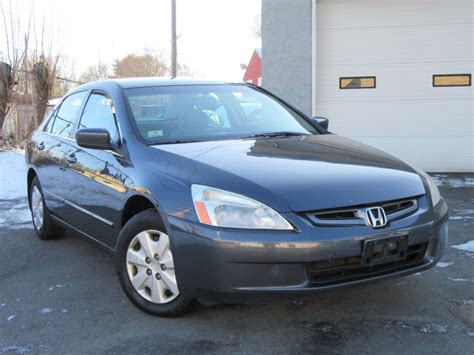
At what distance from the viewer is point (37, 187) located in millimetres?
5641

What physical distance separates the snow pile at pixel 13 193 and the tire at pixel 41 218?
2.10 feet

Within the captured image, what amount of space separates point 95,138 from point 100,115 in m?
0.66

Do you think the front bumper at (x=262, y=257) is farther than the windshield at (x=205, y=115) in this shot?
No

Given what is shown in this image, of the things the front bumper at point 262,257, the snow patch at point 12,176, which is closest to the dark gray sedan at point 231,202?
the front bumper at point 262,257

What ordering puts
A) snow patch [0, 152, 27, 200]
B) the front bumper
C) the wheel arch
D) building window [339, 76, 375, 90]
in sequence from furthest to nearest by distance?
building window [339, 76, 375, 90] → snow patch [0, 152, 27, 200] → the wheel arch → the front bumper

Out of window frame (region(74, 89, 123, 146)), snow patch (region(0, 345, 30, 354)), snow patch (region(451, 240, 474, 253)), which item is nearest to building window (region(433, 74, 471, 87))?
snow patch (region(451, 240, 474, 253))

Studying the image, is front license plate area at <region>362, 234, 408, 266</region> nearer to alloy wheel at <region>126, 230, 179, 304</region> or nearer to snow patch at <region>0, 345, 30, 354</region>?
alloy wheel at <region>126, 230, 179, 304</region>

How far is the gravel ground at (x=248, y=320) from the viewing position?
310 centimetres

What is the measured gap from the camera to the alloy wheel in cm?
333

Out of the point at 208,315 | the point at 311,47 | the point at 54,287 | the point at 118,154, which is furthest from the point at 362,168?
the point at 311,47

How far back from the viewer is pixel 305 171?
10.7ft

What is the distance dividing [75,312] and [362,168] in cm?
205

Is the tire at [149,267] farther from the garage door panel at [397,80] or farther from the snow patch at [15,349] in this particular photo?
the garage door panel at [397,80]

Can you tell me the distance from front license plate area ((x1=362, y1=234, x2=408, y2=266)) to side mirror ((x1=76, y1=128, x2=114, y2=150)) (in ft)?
6.21
